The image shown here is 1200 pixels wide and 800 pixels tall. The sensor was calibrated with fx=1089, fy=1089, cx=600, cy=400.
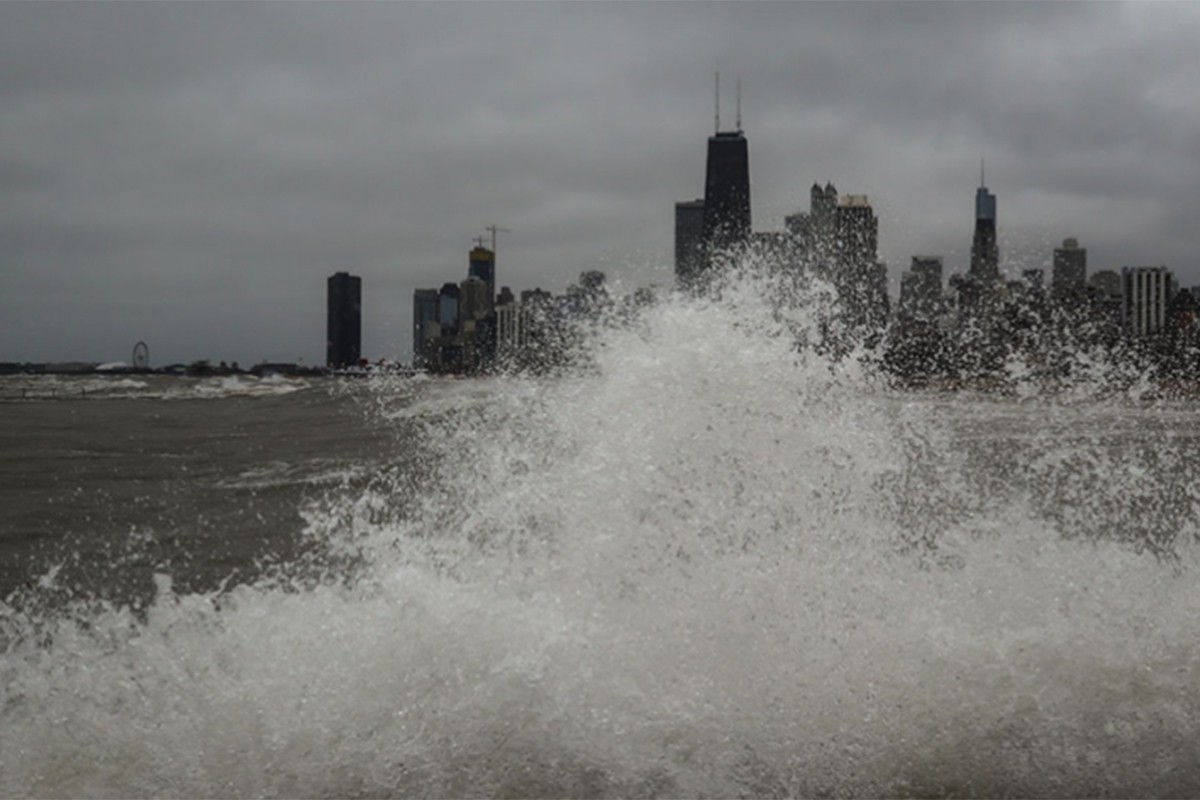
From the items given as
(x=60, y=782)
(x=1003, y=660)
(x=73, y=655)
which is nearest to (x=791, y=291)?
(x=1003, y=660)

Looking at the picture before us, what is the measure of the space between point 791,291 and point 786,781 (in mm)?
5994

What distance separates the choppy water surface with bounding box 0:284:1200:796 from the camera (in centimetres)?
420

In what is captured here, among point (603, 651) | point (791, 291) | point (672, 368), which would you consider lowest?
point (603, 651)

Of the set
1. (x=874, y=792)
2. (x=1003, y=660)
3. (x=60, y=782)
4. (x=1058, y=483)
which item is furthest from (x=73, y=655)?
(x=1058, y=483)

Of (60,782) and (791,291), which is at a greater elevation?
(791,291)

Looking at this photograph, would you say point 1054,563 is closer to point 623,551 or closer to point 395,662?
point 623,551

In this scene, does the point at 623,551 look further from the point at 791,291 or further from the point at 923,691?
the point at 791,291

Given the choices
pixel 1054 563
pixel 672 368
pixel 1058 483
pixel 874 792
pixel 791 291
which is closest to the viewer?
pixel 874 792

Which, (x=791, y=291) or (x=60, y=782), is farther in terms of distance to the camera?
(x=791, y=291)

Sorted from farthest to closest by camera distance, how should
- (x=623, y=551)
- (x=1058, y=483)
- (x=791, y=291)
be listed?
1. (x=1058, y=483)
2. (x=791, y=291)
3. (x=623, y=551)

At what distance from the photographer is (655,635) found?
198 inches

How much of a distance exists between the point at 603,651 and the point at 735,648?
0.61 metres

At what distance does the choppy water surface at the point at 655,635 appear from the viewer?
13.8ft

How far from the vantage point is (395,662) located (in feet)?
15.8
